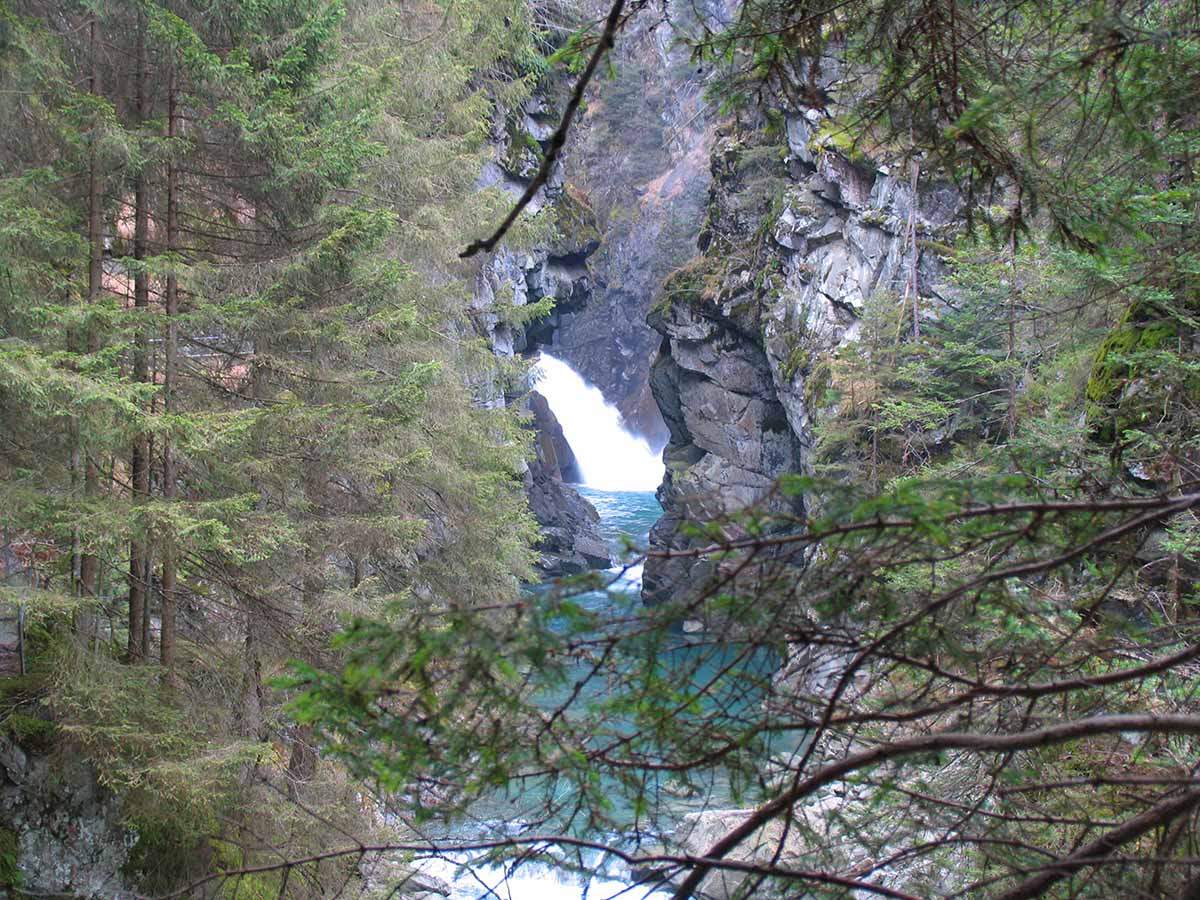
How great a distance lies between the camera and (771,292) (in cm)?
2062

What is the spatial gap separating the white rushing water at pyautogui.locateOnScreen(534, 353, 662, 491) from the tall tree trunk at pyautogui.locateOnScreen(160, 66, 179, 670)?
2689 cm

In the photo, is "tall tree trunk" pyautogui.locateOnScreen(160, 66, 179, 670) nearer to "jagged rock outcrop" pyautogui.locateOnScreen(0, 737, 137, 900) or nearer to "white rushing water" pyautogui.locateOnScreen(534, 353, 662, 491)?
"jagged rock outcrop" pyautogui.locateOnScreen(0, 737, 137, 900)

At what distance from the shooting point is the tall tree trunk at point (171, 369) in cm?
597

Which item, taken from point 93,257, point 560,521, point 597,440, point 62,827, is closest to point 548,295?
point 560,521

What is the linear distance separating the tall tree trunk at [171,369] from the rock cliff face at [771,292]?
1024 centimetres

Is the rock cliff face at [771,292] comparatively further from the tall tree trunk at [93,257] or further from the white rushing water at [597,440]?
the tall tree trunk at [93,257]

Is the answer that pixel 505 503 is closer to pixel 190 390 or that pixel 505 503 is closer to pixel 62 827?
pixel 190 390

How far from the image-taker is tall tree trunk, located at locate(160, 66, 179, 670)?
19.6 feet

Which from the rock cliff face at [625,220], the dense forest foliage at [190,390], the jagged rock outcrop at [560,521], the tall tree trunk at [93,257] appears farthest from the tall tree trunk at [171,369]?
the rock cliff face at [625,220]

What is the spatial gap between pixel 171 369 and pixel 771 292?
16.6 meters

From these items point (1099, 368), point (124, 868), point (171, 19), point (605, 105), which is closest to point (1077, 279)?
point (1099, 368)

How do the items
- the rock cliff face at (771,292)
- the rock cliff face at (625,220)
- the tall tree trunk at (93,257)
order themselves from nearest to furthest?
the tall tree trunk at (93,257) → the rock cliff face at (771,292) → the rock cliff face at (625,220)

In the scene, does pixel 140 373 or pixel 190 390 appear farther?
pixel 190 390

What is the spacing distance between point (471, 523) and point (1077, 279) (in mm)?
7177
